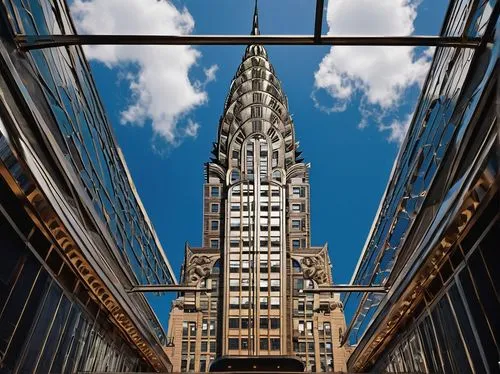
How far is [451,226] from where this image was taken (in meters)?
13.2

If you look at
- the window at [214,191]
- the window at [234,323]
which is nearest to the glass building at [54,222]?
the window at [234,323]

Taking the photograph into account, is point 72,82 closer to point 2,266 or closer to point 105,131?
point 105,131

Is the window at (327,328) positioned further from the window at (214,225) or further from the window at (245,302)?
the window at (214,225)

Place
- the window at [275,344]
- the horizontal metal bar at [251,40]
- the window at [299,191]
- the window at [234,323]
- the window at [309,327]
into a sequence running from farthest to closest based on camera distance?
the window at [299,191]
the window at [309,327]
the window at [234,323]
the window at [275,344]
the horizontal metal bar at [251,40]

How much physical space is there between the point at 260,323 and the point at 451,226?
2556 inches

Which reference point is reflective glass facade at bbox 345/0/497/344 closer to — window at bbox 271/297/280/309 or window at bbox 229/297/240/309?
window at bbox 271/297/280/309

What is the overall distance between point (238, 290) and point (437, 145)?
203ft

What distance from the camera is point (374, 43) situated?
1173cm

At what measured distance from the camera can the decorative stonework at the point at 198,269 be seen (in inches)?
3282

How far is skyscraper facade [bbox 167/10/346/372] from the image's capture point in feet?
252

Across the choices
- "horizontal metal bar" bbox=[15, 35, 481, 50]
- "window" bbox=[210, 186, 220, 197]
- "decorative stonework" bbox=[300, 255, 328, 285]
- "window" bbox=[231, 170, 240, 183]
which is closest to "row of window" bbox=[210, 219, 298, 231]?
"window" bbox=[210, 186, 220, 197]

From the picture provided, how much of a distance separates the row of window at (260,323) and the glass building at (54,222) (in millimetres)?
46481

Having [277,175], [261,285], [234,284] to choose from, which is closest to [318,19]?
[261,285]

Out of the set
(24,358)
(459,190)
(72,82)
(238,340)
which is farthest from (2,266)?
(238,340)
